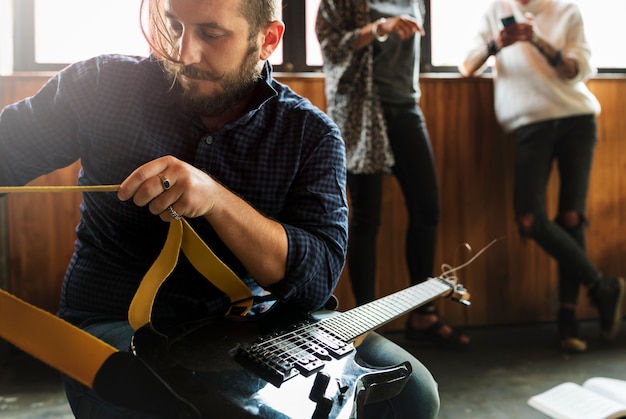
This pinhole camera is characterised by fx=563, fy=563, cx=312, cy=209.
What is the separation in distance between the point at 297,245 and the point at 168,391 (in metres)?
0.32

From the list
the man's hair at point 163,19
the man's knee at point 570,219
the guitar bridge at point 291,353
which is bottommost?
the man's knee at point 570,219

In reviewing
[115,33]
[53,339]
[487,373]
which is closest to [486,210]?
[487,373]

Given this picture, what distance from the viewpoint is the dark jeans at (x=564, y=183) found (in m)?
2.11

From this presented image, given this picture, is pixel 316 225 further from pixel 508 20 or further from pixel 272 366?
pixel 508 20

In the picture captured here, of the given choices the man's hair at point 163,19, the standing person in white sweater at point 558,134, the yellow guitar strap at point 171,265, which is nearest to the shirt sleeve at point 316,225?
the yellow guitar strap at point 171,265

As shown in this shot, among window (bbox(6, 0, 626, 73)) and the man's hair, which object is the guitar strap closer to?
the man's hair

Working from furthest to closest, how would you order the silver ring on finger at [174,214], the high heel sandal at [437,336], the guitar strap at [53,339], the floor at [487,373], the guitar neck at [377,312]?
1. the high heel sandal at [437,336]
2. the floor at [487,373]
3. the guitar neck at [377,312]
4. the silver ring on finger at [174,214]
5. the guitar strap at [53,339]

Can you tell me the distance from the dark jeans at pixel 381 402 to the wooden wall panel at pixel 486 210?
141 cm

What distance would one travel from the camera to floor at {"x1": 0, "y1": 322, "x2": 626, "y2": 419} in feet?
5.24

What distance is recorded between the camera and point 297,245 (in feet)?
2.64

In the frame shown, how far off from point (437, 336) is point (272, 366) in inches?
60.2

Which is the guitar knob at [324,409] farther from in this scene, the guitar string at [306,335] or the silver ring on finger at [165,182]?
the silver ring on finger at [165,182]

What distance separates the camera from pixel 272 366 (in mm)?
638

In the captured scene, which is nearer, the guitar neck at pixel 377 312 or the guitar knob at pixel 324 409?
the guitar knob at pixel 324 409
